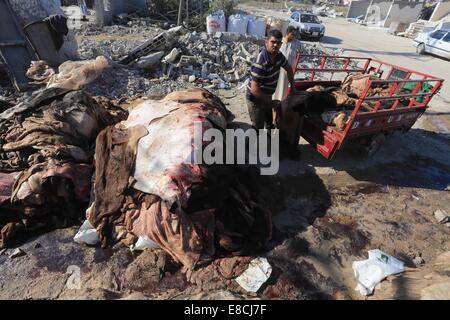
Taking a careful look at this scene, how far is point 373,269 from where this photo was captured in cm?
307

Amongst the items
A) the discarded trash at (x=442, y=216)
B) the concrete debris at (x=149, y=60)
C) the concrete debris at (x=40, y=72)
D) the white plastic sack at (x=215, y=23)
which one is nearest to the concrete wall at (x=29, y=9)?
the concrete debris at (x=40, y=72)

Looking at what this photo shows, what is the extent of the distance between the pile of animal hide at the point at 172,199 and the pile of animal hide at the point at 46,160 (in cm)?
34

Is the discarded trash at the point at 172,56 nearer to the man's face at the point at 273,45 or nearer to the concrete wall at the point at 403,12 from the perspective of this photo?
the man's face at the point at 273,45

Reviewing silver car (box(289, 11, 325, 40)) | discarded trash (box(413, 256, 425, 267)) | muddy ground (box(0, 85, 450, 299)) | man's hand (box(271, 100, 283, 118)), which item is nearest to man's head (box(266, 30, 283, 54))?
man's hand (box(271, 100, 283, 118))

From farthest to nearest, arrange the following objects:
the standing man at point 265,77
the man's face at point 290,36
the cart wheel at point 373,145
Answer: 1. the man's face at point 290,36
2. the cart wheel at point 373,145
3. the standing man at point 265,77

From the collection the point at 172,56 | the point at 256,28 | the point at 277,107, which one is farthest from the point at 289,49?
the point at 256,28

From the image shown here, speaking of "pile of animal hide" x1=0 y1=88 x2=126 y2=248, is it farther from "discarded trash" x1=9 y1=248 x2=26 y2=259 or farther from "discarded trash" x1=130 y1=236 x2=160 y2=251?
"discarded trash" x1=130 y1=236 x2=160 y2=251

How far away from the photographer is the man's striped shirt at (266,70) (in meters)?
4.18

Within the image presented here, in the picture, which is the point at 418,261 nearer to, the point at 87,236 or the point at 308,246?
the point at 308,246

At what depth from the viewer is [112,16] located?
45.0 feet

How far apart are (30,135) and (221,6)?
12.7 metres

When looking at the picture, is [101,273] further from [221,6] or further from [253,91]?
[221,6]

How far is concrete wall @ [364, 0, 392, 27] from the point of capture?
2762cm

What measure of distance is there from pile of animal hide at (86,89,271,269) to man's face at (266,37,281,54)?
4.92 ft
